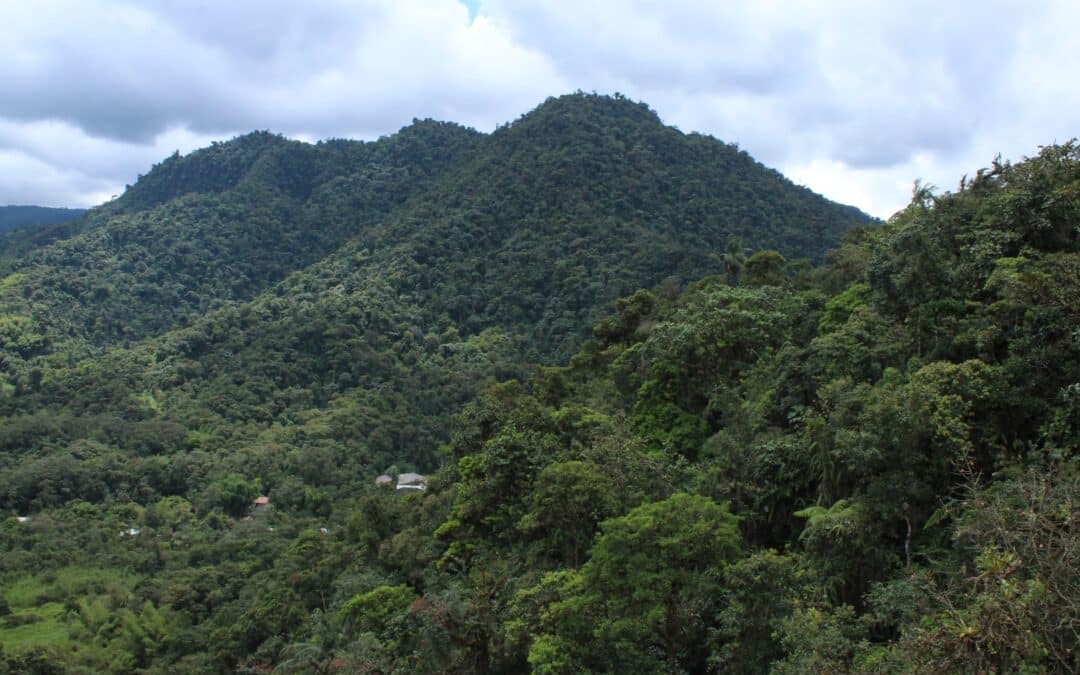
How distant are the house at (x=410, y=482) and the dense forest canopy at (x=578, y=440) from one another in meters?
2.79

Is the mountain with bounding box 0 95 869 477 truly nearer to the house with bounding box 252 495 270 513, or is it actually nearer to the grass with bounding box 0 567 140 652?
the house with bounding box 252 495 270 513

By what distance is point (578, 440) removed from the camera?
58.0 ft

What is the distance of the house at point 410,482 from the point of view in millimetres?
40319

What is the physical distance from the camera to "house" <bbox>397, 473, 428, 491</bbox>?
40319 mm

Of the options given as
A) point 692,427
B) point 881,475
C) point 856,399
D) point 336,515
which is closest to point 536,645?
point 881,475

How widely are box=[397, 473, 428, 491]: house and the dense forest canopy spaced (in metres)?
2.79

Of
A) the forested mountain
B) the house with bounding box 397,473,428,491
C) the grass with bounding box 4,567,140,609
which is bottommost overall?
the grass with bounding box 4,567,140,609

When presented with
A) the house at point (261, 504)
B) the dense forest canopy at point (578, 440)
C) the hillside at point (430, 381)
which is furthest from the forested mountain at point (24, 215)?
the house at point (261, 504)

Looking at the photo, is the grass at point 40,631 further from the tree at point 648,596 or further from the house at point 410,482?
the tree at point 648,596

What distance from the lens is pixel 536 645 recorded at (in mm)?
10891

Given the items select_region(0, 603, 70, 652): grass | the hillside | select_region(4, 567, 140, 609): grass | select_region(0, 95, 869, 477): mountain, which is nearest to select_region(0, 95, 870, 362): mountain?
select_region(0, 95, 869, 477): mountain

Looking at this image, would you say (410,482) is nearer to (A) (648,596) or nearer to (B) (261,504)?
(B) (261,504)

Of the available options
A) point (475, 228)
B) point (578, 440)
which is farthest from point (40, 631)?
point (475, 228)

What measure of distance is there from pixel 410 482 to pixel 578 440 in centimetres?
2601
